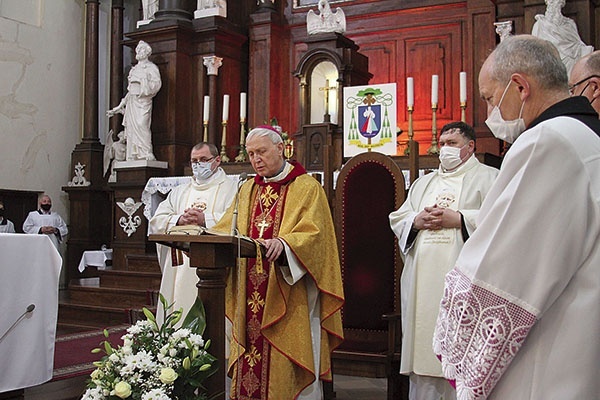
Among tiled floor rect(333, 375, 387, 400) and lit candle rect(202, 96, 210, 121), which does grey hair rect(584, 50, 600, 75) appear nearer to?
tiled floor rect(333, 375, 387, 400)

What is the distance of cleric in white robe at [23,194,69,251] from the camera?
10359 millimetres

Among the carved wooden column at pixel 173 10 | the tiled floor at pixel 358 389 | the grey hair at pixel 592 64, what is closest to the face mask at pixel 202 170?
the tiled floor at pixel 358 389

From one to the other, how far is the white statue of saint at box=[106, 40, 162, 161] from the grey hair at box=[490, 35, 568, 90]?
7663mm

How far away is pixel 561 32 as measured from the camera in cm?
727

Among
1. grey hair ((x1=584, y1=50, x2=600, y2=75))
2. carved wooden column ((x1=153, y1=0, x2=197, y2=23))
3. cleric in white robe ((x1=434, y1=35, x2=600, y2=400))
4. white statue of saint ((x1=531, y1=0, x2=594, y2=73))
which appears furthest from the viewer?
carved wooden column ((x1=153, y1=0, x2=197, y2=23))

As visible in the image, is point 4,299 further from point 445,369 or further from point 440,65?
Answer: point 440,65

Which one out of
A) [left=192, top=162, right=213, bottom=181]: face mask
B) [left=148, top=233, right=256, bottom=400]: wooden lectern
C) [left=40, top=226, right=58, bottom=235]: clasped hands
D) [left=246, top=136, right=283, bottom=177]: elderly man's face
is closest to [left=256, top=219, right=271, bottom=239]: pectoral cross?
[left=246, top=136, right=283, bottom=177]: elderly man's face

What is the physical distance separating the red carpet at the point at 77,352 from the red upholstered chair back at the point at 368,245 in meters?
1.91

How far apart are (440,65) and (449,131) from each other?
15.5 feet

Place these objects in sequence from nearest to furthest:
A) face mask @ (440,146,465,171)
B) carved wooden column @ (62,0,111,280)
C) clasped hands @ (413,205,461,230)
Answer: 1. clasped hands @ (413,205,461,230)
2. face mask @ (440,146,465,171)
3. carved wooden column @ (62,0,111,280)

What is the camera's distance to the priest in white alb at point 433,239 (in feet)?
13.8

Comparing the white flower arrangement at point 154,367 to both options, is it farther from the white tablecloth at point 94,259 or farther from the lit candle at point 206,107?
the white tablecloth at point 94,259

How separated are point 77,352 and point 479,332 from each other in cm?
477

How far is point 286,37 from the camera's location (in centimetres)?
996
